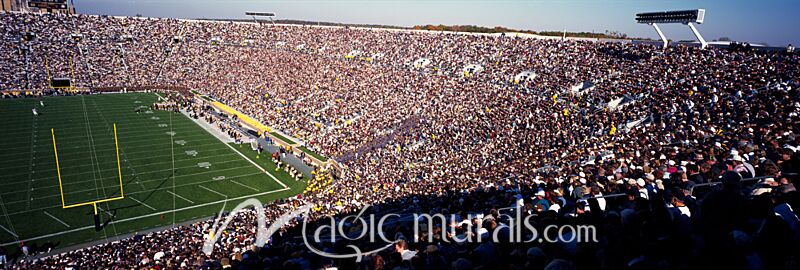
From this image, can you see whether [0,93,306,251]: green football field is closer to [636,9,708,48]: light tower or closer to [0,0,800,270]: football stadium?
[0,0,800,270]: football stadium

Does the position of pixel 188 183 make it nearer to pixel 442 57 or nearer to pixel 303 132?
pixel 303 132

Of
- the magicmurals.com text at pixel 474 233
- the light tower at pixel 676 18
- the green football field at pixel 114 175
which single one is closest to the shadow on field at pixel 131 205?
the green football field at pixel 114 175

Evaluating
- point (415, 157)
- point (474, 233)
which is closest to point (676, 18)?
point (415, 157)

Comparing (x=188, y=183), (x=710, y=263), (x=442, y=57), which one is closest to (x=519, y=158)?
(x=710, y=263)

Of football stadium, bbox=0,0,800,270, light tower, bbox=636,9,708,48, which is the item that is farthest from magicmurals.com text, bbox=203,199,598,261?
light tower, bbox=636,9,708,48

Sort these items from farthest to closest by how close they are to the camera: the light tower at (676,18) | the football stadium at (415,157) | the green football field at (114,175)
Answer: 1. the light tower at (676,18)
2. the green football field at (114,175)
3. the football stadium at (415,157)

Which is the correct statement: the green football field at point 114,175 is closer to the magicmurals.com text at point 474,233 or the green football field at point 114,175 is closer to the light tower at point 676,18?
the magicmurals.com text at point 474,233
